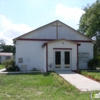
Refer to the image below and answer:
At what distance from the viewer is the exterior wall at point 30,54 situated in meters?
18.9

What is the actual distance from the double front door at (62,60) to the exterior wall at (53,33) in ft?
10.3

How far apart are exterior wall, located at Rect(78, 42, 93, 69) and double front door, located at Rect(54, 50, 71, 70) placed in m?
3.28

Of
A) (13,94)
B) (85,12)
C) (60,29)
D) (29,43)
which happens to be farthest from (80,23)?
(13,94)

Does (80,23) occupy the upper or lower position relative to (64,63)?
upper

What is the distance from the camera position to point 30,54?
1908cm

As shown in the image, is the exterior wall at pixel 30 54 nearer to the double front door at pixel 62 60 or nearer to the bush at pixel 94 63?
the double front door at pixel 62 60

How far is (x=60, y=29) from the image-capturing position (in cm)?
2009

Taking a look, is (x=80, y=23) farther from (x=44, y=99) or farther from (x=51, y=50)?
(x=44, y=99)

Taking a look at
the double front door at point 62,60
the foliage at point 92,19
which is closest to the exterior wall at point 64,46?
the double front door at point 62,60

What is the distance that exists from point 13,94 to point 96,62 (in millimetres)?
13721

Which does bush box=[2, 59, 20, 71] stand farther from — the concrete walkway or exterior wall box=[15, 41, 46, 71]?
the concrete walkway

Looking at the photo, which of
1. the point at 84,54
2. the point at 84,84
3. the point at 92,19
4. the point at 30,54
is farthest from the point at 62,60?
the point at 92,19

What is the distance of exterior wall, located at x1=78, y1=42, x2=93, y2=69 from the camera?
20219mm

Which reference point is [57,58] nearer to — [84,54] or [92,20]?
[84,54]
